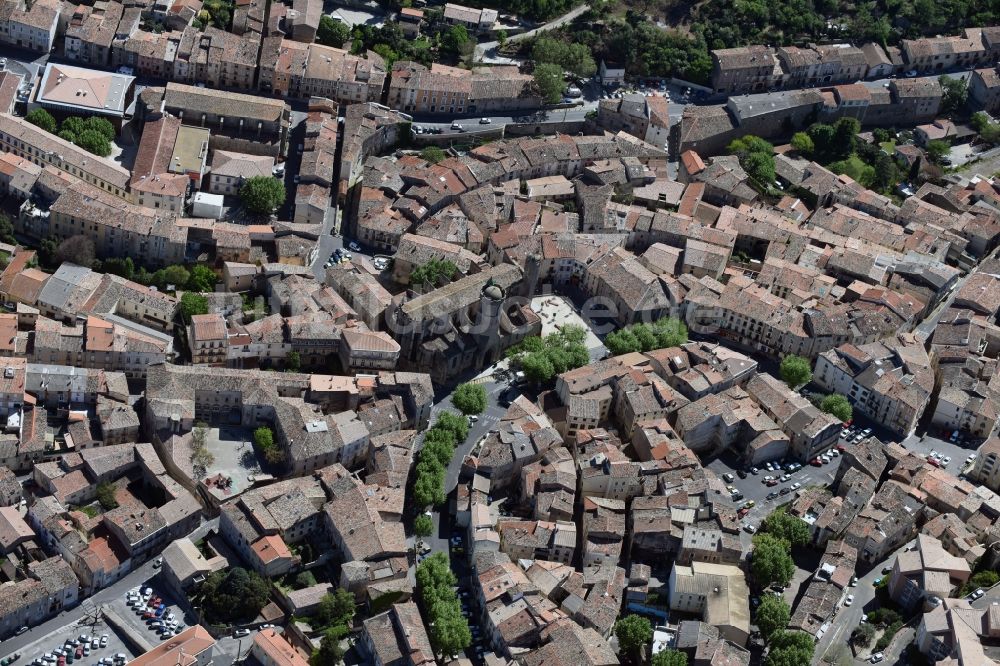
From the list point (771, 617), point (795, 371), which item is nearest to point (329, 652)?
point (771, 617)

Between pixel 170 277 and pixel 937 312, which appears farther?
pixel 937 312

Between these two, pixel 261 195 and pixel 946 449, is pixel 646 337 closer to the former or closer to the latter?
pixel 946 449

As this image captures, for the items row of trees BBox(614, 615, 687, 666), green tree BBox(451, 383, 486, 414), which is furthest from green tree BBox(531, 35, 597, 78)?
row of trees BBox(614, 615, 687, 666)

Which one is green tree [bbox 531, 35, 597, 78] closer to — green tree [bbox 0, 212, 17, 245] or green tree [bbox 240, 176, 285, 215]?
green tree [bbox 240, 176, 285, 215]

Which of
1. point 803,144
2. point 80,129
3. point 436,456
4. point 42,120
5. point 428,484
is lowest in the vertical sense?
point 428,484

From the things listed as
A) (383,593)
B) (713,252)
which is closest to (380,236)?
(713,252)

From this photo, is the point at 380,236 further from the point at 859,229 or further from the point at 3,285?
the point at 859,229
